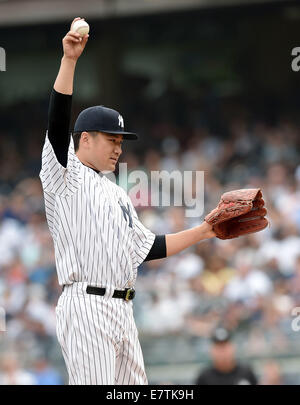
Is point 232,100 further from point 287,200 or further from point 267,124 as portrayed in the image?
point 287,200

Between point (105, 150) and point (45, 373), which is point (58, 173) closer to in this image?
point (105, 150)

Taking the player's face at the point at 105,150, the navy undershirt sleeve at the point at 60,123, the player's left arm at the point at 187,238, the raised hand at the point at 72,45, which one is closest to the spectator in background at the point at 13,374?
the player's left arm at the point at 187,238

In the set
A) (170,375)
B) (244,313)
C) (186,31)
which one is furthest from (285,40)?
(170,375)

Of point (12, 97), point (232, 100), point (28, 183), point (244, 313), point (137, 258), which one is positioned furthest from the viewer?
point (12, 97)

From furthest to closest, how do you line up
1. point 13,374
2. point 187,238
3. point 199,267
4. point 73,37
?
point 199,267 < point 13,374 < point 187,238 < point 73,37

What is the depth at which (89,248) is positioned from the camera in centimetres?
336

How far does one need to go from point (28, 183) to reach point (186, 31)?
A: 3457 millimetres

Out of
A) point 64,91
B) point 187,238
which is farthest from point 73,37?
point 187,238

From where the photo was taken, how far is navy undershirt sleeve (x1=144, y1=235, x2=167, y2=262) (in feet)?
12.3

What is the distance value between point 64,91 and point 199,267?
5.31m

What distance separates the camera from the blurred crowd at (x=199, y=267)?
7.21 metres

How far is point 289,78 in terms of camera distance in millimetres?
11828

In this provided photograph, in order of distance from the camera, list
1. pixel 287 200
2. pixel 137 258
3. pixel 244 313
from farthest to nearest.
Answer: pixel 287 200 → pixel 244 313 → pixel 137 258

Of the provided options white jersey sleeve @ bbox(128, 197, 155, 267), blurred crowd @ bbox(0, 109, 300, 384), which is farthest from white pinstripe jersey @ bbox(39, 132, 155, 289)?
blurred crowd @ bbox(0, 109, 300, 384)
